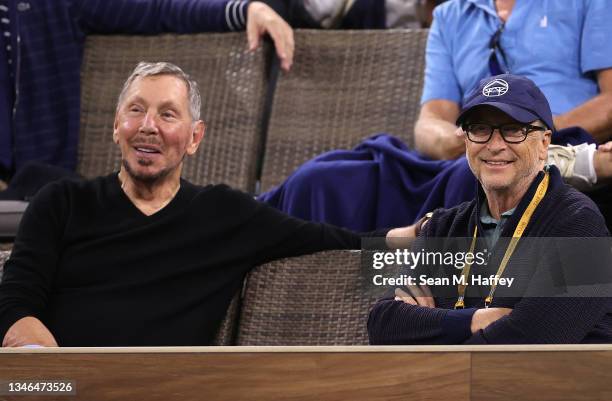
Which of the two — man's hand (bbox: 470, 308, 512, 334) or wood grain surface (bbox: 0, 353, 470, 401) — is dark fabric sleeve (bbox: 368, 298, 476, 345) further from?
wood grain surface (bbox: 0, 353, 470, 401)

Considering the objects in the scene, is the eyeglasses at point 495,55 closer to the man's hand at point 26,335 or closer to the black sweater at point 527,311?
the black sweater at point 527,311

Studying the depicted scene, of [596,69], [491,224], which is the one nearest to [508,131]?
[491,224]

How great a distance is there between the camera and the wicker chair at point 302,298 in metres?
2.25

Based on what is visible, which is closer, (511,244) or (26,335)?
(511,244)

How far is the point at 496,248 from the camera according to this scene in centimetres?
177

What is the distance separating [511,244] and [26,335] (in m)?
0.89

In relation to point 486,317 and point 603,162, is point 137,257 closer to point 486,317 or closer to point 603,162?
point 486,317

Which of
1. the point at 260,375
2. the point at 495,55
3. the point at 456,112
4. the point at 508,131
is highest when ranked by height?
the point at 495,55

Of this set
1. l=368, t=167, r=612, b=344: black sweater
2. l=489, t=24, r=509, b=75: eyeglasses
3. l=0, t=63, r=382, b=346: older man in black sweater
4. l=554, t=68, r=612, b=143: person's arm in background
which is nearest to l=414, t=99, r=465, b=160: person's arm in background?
l=489, t=24, r=509, b=75: eyeglasses

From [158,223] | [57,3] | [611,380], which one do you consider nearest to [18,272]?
[158,223]

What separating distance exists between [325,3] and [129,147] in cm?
126

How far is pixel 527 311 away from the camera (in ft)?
5.60

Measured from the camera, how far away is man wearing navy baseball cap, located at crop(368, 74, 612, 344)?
1703 mm

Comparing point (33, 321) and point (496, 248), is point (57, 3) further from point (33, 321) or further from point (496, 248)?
point (496, 248)
